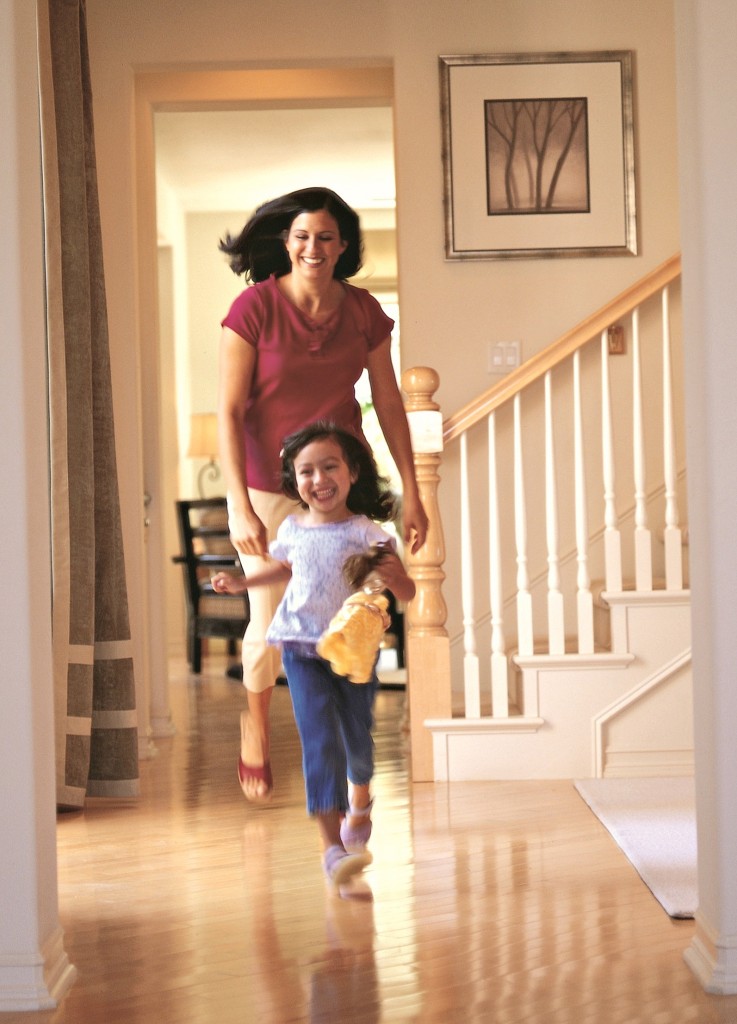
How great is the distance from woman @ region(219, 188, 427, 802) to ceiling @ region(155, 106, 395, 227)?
318cm

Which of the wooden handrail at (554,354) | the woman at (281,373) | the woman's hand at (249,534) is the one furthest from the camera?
the wooden handrail at (554,354)

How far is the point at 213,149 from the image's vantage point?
279 inches

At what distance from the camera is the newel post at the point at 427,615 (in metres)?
3.85

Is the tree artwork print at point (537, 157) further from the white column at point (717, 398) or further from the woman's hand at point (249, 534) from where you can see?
the white column at point (717, 398)

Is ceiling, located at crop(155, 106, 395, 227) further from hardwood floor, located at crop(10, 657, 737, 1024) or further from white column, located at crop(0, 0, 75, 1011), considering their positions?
white column, located at crop(0, 0, 75, 1011)

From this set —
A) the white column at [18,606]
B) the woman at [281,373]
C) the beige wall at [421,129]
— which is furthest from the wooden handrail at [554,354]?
the white column at [18,606]

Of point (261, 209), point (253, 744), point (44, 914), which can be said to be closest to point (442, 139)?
point (261, 209)

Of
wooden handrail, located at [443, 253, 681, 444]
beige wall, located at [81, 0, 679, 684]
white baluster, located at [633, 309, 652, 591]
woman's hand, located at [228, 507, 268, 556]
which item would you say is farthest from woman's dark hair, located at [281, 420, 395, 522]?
beige wall, located at [81, 0, 679, 684]

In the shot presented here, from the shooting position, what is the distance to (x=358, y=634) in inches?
94.3

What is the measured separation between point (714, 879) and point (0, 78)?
67.6 inches

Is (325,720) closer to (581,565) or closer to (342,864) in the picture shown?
(342,864)

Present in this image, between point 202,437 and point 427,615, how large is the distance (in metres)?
4.41

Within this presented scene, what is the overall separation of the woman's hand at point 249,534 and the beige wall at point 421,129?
181 centimetres

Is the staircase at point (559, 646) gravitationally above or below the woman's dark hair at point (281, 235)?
below
